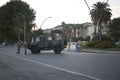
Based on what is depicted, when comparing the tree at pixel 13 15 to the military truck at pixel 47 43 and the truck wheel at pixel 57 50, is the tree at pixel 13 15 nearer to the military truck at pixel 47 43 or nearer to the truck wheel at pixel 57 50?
the military truck at pixel 47 43

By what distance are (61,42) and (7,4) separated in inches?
2030

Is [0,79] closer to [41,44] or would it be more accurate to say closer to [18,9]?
[41,44]

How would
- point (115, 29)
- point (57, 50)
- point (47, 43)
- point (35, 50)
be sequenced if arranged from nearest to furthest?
1. point (57, 50)
2. point (47, 43)
3. point (35, 50)
4. point (115, 29)

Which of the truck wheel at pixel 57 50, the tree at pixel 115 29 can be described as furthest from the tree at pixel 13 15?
the truck wheel at pixel 57 50

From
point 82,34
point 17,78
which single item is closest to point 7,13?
point 17,78

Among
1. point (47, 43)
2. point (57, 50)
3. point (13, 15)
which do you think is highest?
point (13, 15)

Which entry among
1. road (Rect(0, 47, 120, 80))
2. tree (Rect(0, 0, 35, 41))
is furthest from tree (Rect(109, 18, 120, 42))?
road (Rect(0, 47, 120, 80))

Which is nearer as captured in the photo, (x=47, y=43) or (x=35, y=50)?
(x=47, y=43)

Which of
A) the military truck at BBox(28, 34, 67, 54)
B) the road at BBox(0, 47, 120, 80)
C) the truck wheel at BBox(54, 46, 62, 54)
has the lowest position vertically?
the road at BBox(0, 47, 120, 80)

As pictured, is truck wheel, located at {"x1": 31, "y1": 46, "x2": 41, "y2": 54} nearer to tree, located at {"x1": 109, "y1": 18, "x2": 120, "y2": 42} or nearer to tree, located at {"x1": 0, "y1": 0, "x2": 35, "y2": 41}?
tree, located at {"x1": 0, "y1": 0, "x2": 35, "y2": 41}

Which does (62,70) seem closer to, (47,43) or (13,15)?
(47,43)

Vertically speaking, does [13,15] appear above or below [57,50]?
above

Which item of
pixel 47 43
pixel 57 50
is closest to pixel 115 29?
pixel 47 43

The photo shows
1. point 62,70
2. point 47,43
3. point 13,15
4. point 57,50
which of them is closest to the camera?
point 62,70
